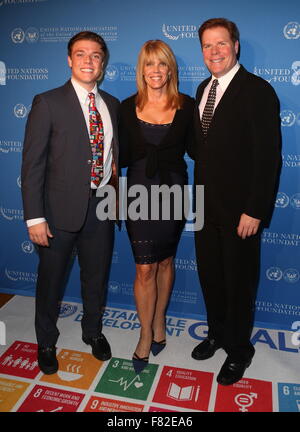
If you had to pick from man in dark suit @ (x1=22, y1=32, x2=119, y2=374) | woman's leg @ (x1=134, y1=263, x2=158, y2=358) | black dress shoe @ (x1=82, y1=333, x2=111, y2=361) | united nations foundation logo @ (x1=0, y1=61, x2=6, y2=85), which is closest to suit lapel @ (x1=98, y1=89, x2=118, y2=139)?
man in dark suit @ (x1=22, y1=32, x2=119, y2=374)

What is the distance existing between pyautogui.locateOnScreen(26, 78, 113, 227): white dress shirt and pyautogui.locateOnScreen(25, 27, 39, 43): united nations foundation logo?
93 centimetres

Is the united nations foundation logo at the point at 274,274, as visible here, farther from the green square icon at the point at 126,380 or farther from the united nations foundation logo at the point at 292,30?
the united nations foundation logo at the point at 292,30

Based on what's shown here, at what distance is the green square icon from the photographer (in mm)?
2504

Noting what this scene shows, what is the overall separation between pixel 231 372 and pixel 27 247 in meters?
1.99

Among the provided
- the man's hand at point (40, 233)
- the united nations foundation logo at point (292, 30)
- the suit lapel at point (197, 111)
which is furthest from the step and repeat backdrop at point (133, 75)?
the man's hand at point (40, 233)

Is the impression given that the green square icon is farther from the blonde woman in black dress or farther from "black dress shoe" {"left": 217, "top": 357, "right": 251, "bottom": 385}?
"black dress shoe" {"left": 217, "top": 357, "right": 251, "bottom": 385}

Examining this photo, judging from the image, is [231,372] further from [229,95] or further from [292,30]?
[292,30]

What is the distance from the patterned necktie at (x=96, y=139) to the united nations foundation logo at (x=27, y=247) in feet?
4.47

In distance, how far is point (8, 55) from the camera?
3240 millimetres

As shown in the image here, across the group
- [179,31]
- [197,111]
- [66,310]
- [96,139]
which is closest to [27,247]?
[66,310]

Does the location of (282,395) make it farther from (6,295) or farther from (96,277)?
(6,295)

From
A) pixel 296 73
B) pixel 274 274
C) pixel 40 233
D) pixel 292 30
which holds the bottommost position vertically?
pixel 274 274
